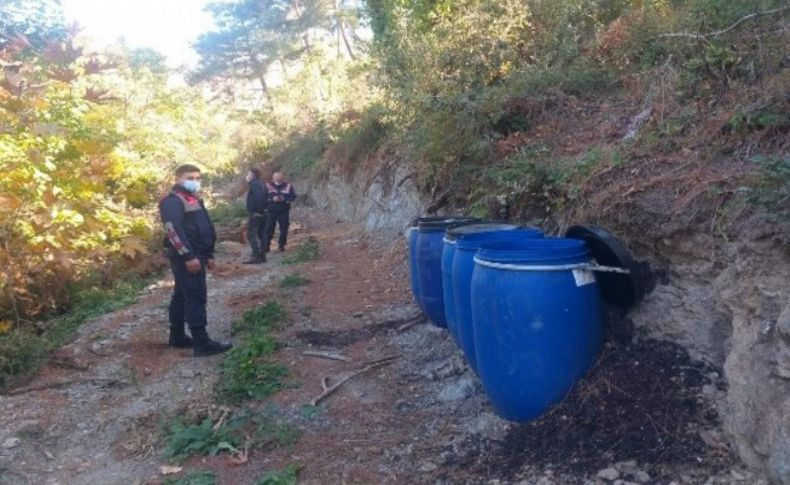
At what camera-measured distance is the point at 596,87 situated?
777 cm

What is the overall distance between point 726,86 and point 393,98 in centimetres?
602

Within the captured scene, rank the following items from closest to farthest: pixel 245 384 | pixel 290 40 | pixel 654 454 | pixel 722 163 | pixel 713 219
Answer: pixel 654 454
pixel 713 219
pixel 722 163
pixel 245 384
pixel 290 40

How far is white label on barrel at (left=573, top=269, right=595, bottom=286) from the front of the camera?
3.69m

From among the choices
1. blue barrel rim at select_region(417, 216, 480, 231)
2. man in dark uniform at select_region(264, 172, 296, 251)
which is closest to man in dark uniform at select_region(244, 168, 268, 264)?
man in dark uniform at select_region(264, 172, 296, 251)

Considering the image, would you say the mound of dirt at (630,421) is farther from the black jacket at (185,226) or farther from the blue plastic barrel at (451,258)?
the black jacket at (185,226)

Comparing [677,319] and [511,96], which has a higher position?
[511,96]

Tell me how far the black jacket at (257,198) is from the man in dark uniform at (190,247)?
17.3ft

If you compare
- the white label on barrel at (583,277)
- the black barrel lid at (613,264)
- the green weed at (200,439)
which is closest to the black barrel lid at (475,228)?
the black barrel lid at (613,264)

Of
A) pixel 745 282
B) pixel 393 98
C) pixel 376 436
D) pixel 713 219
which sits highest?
pixel 393 98

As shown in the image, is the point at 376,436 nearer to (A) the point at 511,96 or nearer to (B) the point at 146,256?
(A) the point at 511,96

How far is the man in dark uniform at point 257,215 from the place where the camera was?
1165 cm

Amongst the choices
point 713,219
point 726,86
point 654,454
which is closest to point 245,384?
point 654,454

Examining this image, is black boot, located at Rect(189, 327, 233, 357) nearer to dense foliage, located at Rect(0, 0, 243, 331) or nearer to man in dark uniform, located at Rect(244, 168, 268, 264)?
dense foliage, located at Rect(0, 0, 243, 331)

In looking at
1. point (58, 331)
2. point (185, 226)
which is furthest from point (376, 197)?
point (185, 226)
